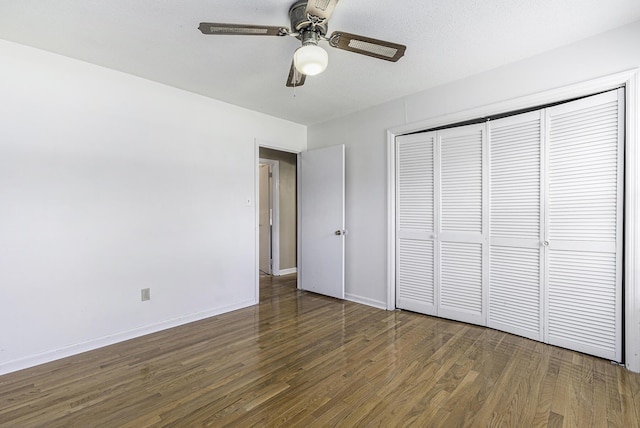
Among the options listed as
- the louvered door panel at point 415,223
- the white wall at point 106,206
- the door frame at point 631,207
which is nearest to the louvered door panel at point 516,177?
the door frame at point 631,207

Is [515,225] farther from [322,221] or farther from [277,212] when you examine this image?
[277,212]

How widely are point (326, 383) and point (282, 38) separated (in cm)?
247

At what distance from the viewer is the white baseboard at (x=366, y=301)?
3.63m

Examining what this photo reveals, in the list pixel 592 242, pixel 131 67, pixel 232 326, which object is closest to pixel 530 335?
pixel 592 242

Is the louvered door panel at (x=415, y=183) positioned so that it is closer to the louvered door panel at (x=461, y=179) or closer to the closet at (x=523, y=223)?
the closet at (x=523, y=223)

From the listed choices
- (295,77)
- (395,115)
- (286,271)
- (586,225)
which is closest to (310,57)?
(295,77)

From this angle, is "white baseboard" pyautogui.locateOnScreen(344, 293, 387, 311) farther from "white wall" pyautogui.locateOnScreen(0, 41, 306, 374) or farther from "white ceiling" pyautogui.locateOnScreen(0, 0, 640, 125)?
"white ceiling" pyautogui.locateOnScreen(0, 0, 640, 125)

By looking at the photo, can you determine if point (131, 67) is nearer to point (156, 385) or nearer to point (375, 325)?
point (156, 385)

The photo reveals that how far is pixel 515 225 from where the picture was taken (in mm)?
2762

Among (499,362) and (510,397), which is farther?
(499,362)

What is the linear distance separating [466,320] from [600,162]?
179 cm

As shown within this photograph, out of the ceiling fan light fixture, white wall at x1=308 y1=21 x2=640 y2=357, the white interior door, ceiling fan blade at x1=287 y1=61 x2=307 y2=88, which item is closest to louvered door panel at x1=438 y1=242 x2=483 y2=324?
white wall at x1=308 y1=21 x2=640 y2=357

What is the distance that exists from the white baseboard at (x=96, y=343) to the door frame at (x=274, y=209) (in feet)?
6.78

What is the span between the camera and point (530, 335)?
267 cm
